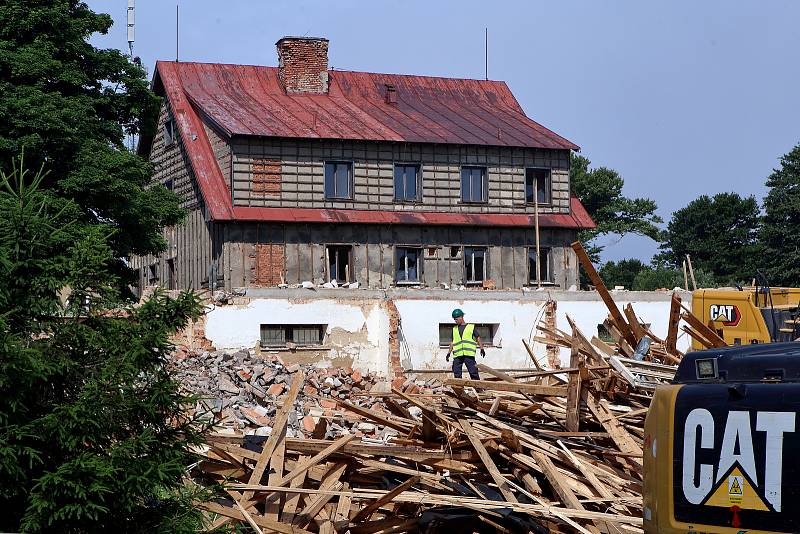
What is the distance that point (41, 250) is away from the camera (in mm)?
Result: 8680

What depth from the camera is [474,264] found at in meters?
36.0

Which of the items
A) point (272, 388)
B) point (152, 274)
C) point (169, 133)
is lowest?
point (272, 388)

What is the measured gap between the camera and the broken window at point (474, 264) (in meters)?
35.8

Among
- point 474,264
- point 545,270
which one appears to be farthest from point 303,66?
point 545,270

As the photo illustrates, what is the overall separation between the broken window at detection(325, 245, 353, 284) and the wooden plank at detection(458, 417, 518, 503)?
2319 cm

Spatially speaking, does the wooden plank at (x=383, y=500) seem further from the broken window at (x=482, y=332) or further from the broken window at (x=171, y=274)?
the broken window at (x=171, y=274)

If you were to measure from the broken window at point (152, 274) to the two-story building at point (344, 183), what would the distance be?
158 mm

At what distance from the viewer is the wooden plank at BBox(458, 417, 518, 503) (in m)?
10.1

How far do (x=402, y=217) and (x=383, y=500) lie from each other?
82.8 ft

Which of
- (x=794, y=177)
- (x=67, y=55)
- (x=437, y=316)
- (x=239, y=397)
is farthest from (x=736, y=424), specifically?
(x=794, y=177)

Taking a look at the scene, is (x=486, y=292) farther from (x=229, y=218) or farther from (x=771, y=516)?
(x=771, y=516)

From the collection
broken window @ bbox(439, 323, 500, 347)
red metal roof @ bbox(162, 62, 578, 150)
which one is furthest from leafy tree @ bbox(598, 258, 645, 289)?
broken window @ bbox(439, 323, 500, 347)

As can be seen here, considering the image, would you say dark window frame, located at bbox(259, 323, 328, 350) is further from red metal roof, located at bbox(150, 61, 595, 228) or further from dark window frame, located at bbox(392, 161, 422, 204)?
dark window frame, located at bbox(392, 161, 422, 204)

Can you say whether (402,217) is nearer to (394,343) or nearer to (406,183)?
(406,183)
